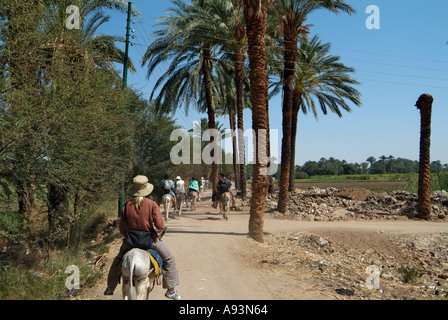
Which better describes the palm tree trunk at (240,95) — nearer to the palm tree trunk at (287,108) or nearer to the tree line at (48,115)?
the palm tree trunk at (287,108)

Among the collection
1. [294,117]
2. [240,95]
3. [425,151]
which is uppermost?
[240,95]

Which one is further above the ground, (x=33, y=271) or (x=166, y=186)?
(x=166, y=186)

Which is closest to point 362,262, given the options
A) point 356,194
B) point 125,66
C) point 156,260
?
point 156,260

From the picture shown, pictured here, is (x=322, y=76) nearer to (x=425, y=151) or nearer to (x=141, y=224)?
(x=425, y=151)

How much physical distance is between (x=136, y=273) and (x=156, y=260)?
582 mm

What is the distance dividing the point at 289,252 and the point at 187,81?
14849 mm

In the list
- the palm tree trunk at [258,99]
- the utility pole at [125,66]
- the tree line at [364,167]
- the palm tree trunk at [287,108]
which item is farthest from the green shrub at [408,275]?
the tree line at [364,167]

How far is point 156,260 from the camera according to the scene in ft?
17.6

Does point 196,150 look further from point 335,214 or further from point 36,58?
point 36,58

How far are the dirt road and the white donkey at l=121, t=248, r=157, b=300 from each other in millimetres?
1664

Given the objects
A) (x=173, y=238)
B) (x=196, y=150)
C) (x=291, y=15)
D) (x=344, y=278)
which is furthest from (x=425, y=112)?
(x=196, y=150)

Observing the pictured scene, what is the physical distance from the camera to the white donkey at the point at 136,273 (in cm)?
479

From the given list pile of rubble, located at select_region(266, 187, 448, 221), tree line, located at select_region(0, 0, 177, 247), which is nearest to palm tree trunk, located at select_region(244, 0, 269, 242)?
tree line, located at select_region(0, 0, 177, 247)

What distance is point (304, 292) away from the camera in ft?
22.9
